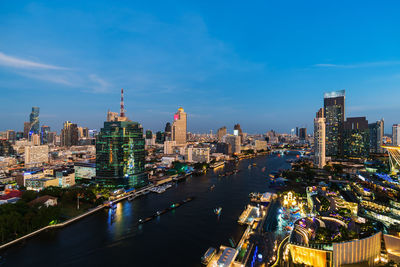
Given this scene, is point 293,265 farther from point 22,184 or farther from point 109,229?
point 22,184

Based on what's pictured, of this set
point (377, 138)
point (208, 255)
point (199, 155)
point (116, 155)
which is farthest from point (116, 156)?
point (377, 138)

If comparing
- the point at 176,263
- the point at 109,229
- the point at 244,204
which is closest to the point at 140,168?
the point at 109,229

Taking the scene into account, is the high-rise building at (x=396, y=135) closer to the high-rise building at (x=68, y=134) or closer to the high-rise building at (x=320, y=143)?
the high-rise building at (x=320, y=143)

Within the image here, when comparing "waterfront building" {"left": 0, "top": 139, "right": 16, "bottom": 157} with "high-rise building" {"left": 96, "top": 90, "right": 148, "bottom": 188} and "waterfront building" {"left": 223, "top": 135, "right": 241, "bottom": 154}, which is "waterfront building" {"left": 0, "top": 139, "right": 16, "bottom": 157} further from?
"waterfront building" {"left": 223, "top": 135, "right": 241, "bottom": 154}

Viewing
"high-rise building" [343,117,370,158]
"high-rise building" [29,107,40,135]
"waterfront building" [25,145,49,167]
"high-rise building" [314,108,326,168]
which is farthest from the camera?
"high-rise building" [29,107,40,135]

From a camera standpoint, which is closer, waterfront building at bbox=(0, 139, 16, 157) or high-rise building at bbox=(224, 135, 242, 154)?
waterfront building at bbox=(0, 139, 16, 157)

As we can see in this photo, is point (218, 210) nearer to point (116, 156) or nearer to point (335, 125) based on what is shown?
point (116, 156)

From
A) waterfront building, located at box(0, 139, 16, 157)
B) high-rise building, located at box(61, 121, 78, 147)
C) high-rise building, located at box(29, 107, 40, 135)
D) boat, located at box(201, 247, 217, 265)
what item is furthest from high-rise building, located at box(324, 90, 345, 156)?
high-rise building, located at box(29, 107, 40, 135)
